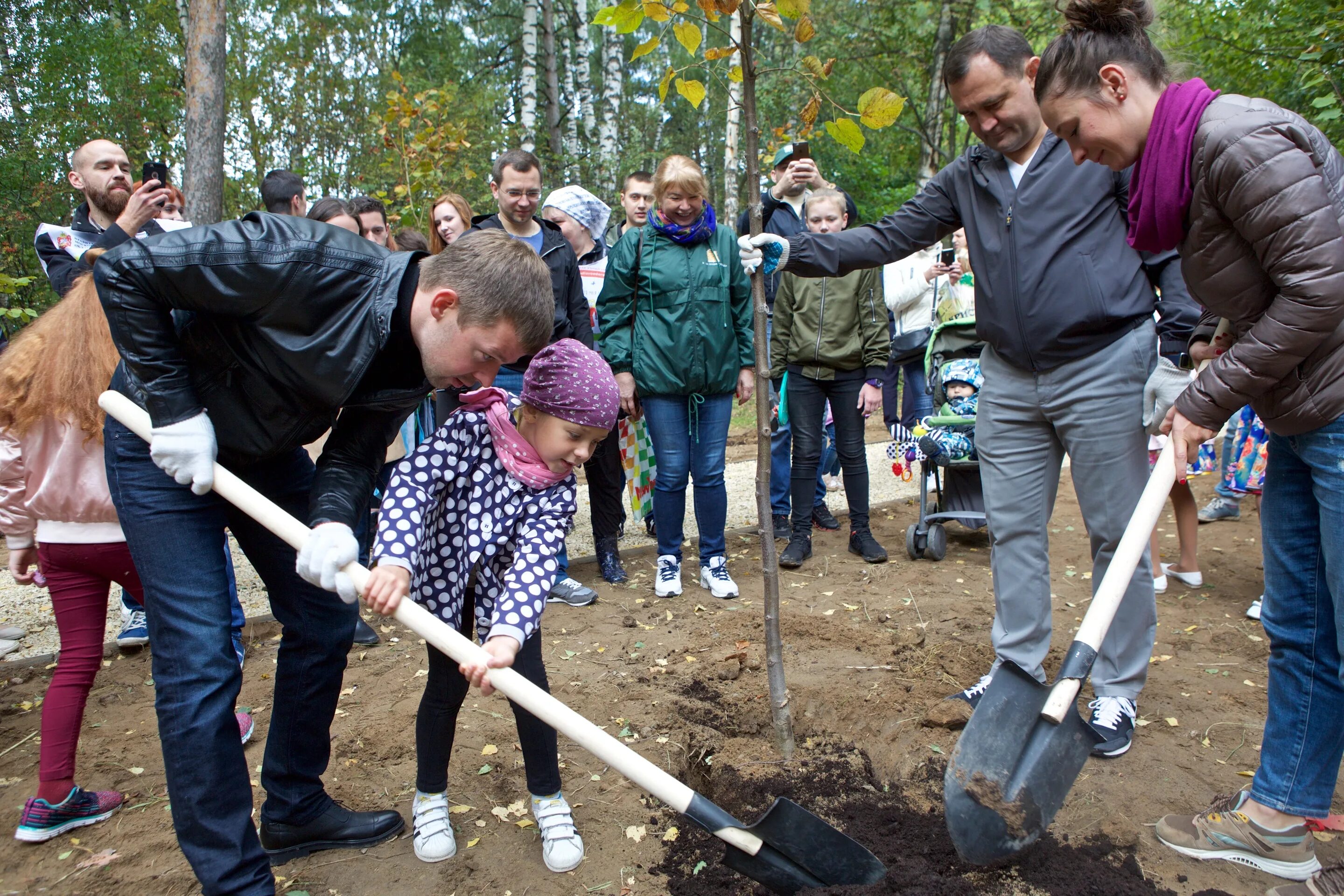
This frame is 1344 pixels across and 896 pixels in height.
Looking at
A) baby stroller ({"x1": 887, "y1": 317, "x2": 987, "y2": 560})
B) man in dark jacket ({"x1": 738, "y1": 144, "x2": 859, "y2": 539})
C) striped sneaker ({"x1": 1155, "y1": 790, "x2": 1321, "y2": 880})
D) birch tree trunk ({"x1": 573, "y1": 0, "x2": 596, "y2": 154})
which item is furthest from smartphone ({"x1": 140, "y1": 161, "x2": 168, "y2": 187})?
birch tree trunk ({"x1": 573, "y1": 0, "x2": 596, "y2": 154})

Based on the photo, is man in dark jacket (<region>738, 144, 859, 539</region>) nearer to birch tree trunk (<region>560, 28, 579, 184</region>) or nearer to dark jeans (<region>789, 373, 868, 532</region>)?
dark jeans (<region>789, 373, 868, 532</region>)

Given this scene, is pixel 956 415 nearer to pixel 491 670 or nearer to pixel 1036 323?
pixel 1036 323

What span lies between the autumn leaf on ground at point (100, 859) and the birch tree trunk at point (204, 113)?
4887 mm

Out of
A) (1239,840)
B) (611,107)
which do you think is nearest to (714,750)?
(1239,840)

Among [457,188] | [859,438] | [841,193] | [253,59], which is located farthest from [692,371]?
[253,59]

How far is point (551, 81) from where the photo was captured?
16.1m

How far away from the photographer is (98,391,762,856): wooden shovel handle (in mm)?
2057

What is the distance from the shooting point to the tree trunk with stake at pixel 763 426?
101 inches

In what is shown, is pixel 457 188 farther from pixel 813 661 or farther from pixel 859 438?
pixel 813 661

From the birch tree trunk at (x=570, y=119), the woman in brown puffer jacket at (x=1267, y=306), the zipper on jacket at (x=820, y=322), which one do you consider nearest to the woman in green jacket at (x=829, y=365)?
the zipper on jacket at (x=820, y=322)

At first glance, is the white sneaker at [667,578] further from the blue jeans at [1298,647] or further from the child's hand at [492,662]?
the blue jeans at [1298,647]

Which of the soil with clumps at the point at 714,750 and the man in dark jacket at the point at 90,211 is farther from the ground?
the man in dark jacket at the point at 90,211

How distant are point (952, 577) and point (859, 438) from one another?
1.00 m

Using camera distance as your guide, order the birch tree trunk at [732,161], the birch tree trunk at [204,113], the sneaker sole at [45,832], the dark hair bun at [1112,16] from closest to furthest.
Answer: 1. the dark hair bun at [1112,16]
2. the sneaker sole at [45,832]
3. the birch tree trunk at [204,113]
4. the birch tree trunk at [732,161]
